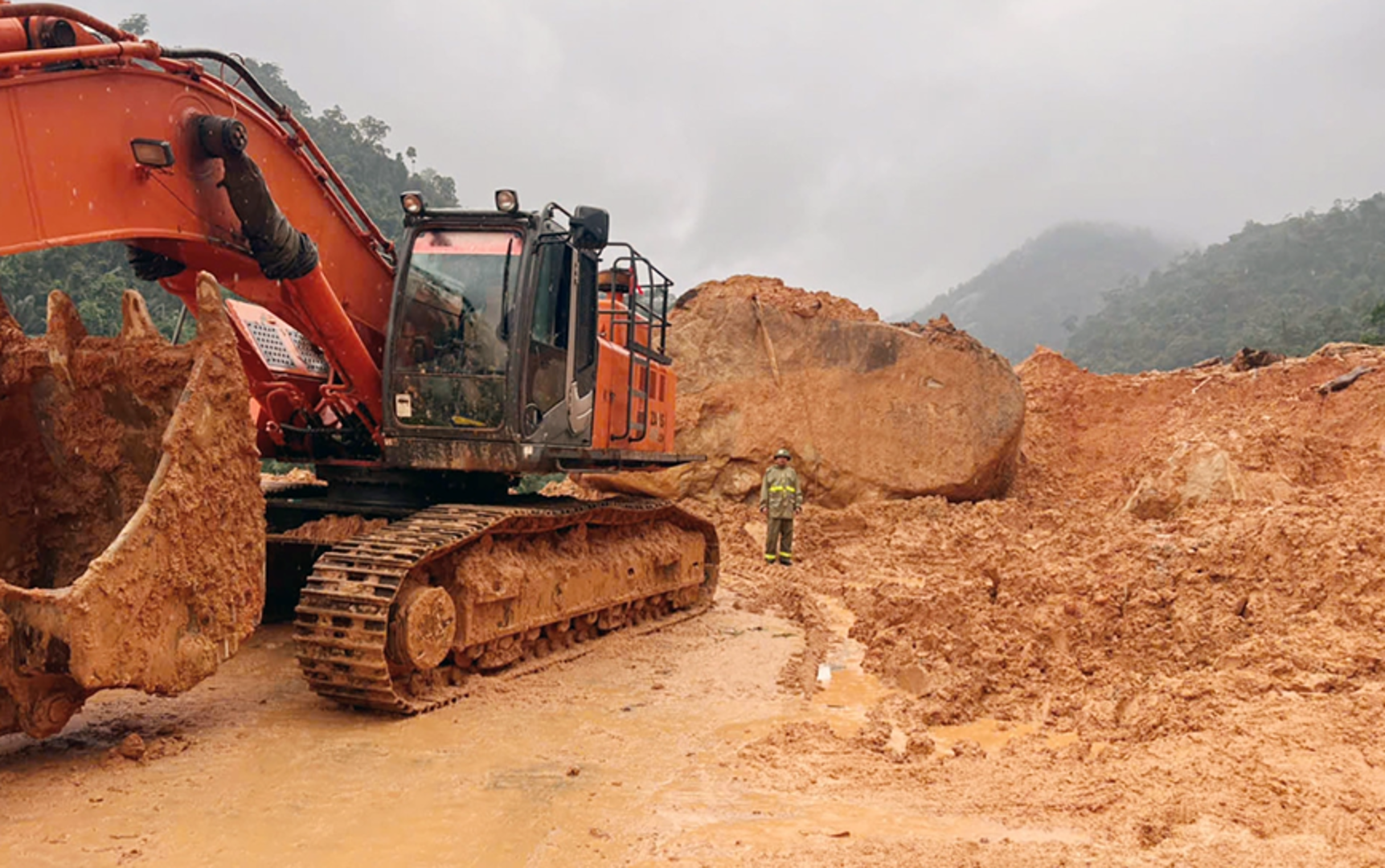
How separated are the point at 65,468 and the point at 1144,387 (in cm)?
1774

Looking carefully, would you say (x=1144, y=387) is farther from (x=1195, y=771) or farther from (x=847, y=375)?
(x=1195, y=771)

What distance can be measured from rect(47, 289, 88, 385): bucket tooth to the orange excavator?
1cm

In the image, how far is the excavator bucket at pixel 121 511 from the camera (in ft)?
13.3

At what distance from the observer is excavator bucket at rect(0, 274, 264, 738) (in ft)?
13.3

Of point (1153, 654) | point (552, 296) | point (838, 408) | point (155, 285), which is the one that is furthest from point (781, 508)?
point (155, 285)

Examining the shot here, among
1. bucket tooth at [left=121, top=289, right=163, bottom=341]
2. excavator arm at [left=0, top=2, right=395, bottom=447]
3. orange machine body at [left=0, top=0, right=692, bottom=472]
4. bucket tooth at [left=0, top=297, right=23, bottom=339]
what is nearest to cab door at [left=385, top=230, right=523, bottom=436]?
orange machine body at [left=0, top=0, right=692, bottom=472]

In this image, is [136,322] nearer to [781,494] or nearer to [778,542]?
[781,494]

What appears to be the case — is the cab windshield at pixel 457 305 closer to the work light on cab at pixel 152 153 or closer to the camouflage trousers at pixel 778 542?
the work light on cab at pixel 152 153

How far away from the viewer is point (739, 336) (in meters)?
15.8

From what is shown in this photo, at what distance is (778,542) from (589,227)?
20.6ft

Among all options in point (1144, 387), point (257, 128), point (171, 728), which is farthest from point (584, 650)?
point (1144, 387)

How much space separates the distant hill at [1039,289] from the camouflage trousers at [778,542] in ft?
395

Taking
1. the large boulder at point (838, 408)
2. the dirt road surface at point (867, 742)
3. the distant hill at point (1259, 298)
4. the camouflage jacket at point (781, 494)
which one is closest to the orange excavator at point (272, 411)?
the dirt road surface at point (867, 742)

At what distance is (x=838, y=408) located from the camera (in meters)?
15.3
